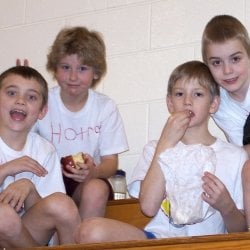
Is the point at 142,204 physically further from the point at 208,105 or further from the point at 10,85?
the point at 10,85

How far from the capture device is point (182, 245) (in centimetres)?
125

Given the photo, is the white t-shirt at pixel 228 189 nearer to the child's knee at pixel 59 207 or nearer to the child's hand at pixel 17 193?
the child's knee at pixel 59 207

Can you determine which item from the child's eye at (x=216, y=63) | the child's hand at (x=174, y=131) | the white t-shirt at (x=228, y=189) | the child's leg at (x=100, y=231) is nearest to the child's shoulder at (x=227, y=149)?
the white t-shirt at (x=228, y=189)

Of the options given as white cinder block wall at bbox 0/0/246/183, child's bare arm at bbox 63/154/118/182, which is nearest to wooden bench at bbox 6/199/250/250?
child's bare arm at bbox 63/154/118/182

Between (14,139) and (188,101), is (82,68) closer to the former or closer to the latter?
(14,139)

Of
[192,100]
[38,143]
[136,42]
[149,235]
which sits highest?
[136,42]

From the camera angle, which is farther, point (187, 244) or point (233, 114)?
point (233, 114)

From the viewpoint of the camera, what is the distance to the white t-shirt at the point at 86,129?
209cm

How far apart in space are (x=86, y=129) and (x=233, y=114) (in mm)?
467

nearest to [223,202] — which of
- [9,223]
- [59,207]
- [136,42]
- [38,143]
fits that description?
[59,207]

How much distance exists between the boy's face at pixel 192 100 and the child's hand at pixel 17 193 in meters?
→ 0.42

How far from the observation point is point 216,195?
4.99 ft

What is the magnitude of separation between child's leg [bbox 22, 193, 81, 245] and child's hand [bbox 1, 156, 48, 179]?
0.10 metres

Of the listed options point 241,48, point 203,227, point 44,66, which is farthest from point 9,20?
point 203,227
